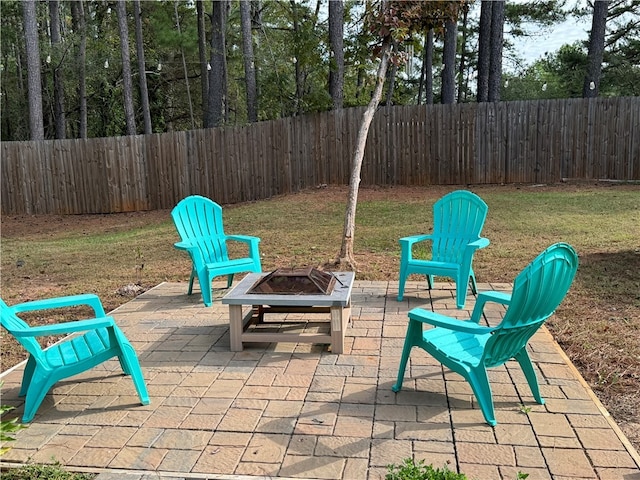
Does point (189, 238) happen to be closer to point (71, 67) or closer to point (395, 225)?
point (395, 225)

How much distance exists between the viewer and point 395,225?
8922mm

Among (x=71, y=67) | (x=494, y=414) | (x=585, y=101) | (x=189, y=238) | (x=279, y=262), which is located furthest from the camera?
(x=71, y=67)

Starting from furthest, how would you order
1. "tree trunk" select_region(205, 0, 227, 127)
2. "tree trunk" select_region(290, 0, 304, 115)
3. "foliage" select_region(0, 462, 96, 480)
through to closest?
1. "tree trunk" select_region(205, 0, 227, 127)
2. "tree trunk" select_region(290, 0, 304, 115)
3. "foliage" select_region(0, 462, 96, 480)

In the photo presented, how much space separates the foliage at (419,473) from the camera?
2.11 meters

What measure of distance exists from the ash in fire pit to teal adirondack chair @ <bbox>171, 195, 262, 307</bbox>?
1103 mm

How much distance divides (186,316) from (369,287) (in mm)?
1803

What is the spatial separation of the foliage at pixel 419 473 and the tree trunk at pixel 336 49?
11.1m

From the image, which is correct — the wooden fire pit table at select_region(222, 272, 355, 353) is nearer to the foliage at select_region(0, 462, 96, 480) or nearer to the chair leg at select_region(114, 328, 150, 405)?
the chair leg at select_region(114, 328, 150, 405)

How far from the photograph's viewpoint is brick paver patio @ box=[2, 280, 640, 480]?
7.83 ft

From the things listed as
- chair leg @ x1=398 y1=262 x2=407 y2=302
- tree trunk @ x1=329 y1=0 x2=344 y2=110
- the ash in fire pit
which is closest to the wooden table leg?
the ash in fire pit

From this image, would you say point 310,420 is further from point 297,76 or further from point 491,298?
point 297,76

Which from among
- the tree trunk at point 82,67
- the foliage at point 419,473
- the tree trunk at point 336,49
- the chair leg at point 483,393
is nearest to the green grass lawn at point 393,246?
the chair leg at point 483,393

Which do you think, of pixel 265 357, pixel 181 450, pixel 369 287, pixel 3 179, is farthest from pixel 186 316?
pixel 3 179

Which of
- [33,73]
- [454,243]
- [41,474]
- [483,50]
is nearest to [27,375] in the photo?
[41,474]
